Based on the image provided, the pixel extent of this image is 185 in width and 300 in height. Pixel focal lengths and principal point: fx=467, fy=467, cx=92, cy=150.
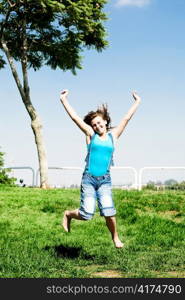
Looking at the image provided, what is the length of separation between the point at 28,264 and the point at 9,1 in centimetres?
1548

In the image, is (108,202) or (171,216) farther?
(171,216)

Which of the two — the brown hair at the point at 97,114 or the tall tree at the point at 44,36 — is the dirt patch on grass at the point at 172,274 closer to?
the brown hair at the point at 97,114

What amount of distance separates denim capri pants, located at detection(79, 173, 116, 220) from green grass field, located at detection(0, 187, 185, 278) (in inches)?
27.5

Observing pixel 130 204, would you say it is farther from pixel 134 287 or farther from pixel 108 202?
pixel 134 287

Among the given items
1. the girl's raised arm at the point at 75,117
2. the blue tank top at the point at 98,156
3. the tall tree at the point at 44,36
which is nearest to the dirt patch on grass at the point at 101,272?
the blue tank top at the point at 98,156

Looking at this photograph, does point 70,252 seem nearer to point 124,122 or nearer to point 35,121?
point 124,122

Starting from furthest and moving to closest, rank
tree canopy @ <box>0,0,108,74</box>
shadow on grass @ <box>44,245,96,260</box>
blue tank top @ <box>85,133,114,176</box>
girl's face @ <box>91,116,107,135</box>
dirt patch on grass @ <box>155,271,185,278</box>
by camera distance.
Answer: tree canopy @ <box>0,0,108,74</box>
shadow on grass @ <box>44,245,96,260</box>
girl's face @ <box>91,116,107,135</box>
blue tank top @ <box>85,133,114,176</box>
dirt patch on grass @ <box>155,271,185,278</box>

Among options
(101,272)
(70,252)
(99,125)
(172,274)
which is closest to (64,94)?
(99,125)

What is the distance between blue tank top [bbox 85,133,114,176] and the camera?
5836 mm

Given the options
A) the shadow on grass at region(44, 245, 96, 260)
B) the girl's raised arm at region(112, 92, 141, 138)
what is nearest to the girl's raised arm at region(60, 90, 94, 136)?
the girl's raised arm at region(112, 92, 141, 138)

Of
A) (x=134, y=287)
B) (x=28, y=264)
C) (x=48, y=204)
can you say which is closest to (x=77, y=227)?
(x=48, y=204)

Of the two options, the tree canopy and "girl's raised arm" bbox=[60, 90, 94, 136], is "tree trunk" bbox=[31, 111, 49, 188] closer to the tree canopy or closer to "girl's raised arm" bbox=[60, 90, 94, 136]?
the tree canopy

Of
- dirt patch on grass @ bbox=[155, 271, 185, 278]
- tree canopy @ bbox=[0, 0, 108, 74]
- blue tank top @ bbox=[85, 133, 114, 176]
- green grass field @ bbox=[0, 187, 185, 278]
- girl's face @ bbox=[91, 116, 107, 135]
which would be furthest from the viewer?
tree canopy @ bbox=[0, 0, 108, 74]

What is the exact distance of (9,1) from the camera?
19.1 meters
